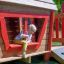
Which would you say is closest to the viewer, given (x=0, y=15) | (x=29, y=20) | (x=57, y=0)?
(x=0, y=15)

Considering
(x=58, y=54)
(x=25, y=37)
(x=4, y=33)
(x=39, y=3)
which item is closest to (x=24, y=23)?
(x=25, y=37)

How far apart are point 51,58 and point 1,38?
2.10 meters

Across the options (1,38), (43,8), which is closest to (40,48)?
(43,8)

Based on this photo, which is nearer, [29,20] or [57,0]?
[29,20]

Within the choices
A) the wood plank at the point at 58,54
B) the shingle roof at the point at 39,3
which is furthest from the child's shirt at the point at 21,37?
the wood plank at the point at 58,54

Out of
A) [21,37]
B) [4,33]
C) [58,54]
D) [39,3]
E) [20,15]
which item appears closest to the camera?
[4,33]

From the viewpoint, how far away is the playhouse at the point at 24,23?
4.88 m

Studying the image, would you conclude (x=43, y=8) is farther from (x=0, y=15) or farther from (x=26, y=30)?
(x=0, y=15)

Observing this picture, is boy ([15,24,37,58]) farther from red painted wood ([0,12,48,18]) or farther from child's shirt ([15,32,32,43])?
red painted wood ([0,12,48,18])

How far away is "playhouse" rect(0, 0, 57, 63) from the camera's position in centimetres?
488

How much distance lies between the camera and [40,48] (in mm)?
6023

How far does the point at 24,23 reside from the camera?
5.47 m

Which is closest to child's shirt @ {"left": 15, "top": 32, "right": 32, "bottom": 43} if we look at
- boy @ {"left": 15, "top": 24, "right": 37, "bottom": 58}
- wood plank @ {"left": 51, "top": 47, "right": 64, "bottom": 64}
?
boy @ {"left": 15, "top": 24, "right": 37, "bottom": 58}

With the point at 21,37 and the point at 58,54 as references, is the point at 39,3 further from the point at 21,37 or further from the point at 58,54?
the point at 58,54
